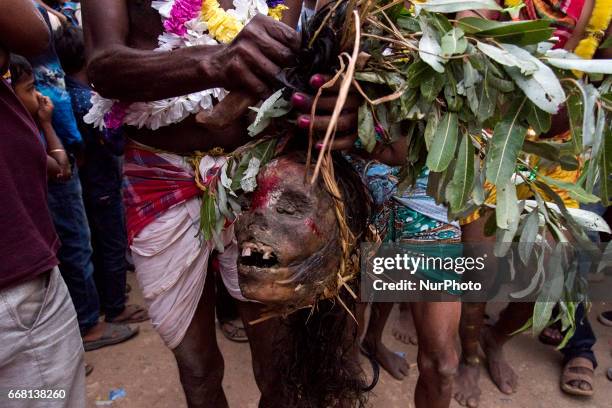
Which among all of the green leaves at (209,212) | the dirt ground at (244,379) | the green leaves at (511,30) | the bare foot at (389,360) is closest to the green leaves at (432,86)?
the green leaves at (511,30)

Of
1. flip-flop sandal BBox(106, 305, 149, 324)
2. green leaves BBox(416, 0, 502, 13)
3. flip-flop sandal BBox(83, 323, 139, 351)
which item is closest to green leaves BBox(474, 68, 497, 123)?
green leaves BBox(416, 0, 502, 13)

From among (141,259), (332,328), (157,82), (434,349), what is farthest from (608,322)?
(157,82)

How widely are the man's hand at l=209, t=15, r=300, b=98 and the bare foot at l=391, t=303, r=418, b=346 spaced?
9.63 ft

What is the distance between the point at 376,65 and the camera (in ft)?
3.84

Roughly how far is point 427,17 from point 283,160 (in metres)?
0.50

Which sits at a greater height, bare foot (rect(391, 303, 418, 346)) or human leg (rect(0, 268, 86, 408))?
→ human leg (rect(0, 268, 86, 408))

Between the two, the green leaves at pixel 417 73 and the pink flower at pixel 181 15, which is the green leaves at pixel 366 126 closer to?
the green leaves at pixel 417 73

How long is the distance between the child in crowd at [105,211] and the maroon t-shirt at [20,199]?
5.40 ft

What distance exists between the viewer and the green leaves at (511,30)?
1.04 metres

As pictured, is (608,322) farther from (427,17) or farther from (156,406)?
(427,17)

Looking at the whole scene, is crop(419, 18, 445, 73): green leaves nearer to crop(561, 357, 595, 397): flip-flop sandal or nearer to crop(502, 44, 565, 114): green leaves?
crop(502, 44, 565, 114): green leaves

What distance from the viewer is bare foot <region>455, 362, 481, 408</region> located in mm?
3062

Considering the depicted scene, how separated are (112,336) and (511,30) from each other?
3462 millimetres

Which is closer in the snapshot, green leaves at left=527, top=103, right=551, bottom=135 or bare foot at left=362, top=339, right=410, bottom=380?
green leaves at left=527, top=103, right=551, bottom=135
